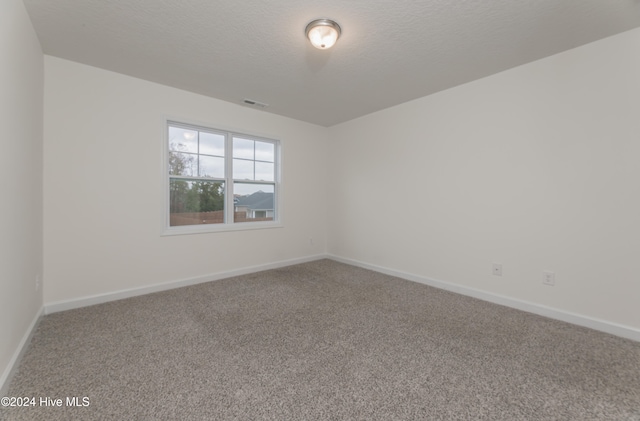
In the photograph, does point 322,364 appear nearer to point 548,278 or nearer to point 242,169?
point 548,278

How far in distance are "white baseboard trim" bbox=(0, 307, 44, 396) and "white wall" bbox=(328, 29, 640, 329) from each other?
3.72 meters

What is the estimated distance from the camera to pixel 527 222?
265 centimetres

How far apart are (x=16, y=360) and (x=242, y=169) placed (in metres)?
2.90

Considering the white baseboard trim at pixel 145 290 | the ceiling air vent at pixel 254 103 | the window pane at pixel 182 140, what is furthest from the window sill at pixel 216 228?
the ceiling air vent at pixel 254 103

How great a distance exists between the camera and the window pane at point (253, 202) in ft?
13.1

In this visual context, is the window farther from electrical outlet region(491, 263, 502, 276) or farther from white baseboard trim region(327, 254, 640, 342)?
electrical outlet region(491, 263, 502, 276)

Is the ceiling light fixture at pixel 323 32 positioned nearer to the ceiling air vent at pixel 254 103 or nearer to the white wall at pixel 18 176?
the ceiling air vent at pixel 254 103

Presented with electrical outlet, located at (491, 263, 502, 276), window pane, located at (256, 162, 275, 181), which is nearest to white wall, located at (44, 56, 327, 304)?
window pane, located at (256, 162, 275, 181)

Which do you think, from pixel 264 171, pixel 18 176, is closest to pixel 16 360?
pixel 18 176

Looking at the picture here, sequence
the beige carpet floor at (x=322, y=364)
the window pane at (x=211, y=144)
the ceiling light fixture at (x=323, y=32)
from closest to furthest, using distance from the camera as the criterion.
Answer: the beige carpet floor at (x=322, y=364)
the ceiling light fixture at (x=323, y=32)
the window pane at (x=211, y=144)

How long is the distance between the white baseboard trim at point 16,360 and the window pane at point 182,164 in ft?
6.21

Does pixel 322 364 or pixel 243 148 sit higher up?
pixel 243 148

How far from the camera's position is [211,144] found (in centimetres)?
368

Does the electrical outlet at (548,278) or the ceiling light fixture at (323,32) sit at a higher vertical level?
the ceiling light fixture at (323,32)
